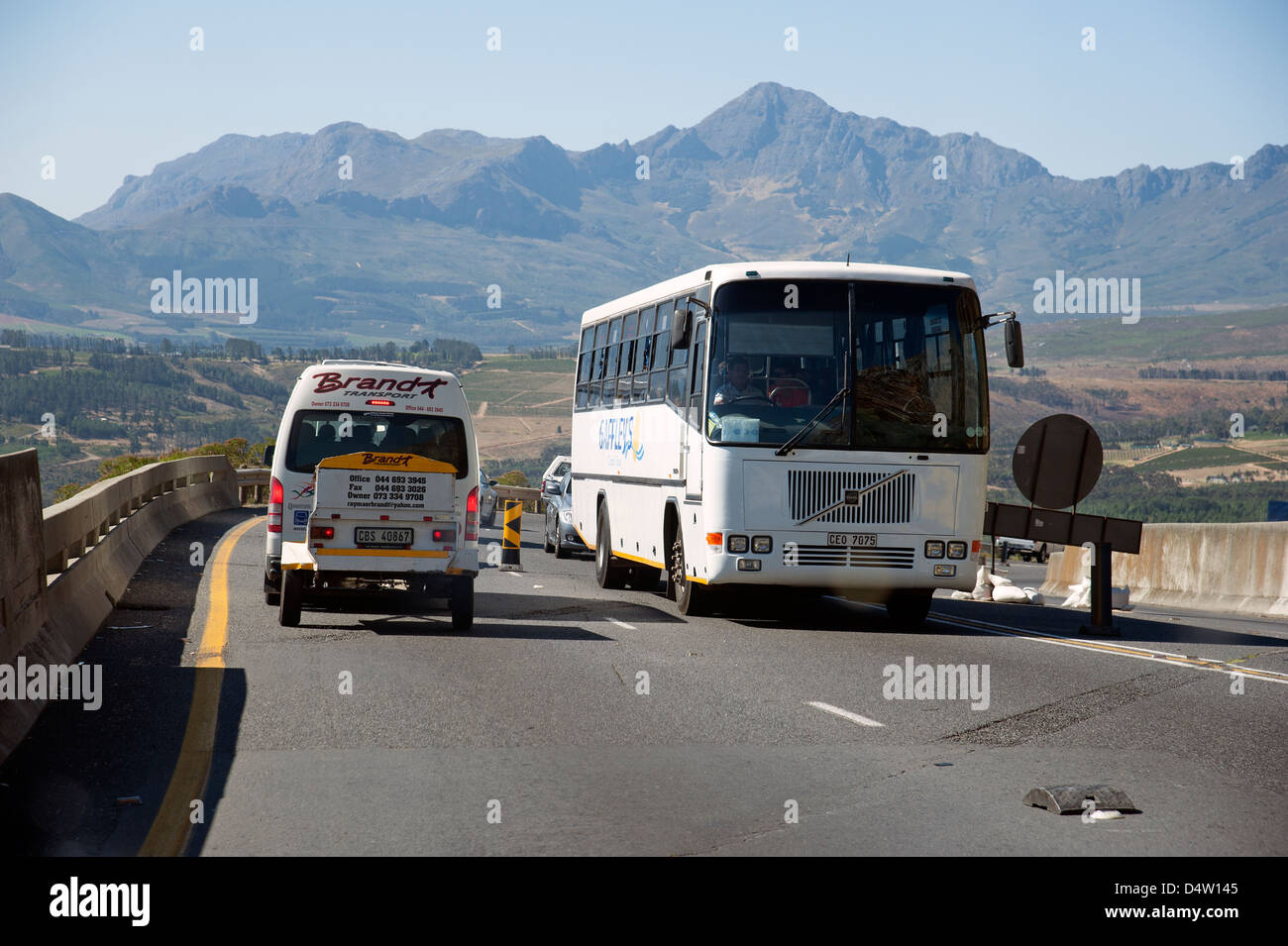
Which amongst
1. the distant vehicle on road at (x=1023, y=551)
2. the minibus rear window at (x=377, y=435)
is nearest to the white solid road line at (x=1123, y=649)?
the minibus rear window at (x=377, y=435)

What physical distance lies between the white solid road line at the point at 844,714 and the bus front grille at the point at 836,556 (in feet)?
14.2

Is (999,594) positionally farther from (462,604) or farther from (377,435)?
(377,435)

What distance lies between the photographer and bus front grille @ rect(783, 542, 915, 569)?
559 inches

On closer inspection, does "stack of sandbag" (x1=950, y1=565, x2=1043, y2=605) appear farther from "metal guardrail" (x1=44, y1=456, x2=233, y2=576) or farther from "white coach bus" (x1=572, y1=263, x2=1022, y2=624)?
"metal guardrail" (x1=44, y1=456, x2=233, y2=576)

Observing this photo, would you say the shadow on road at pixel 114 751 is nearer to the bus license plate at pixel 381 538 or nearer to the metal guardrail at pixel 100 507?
the metal guardrail at pixel 100 507

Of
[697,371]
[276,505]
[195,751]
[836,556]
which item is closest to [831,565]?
[836,556]

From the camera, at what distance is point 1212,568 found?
64.6 ft

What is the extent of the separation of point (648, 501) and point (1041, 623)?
4.63 metres

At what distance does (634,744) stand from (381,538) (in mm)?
5294

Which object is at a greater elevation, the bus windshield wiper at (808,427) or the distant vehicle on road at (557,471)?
the bus windshield wiper at (808,427)

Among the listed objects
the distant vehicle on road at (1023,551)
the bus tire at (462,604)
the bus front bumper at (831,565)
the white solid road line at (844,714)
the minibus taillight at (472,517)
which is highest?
the minibus taillight at (472,517)

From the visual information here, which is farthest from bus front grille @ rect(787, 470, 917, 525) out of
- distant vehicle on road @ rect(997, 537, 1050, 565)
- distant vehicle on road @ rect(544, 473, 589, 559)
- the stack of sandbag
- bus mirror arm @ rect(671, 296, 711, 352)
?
distant vehicle on road @ rect(997, 537, 1050, 565)

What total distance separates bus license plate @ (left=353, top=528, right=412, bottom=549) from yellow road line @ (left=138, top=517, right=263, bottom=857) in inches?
55.7

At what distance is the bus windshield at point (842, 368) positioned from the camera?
A: 564 inches
